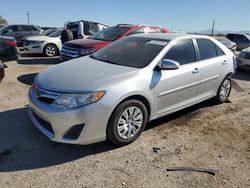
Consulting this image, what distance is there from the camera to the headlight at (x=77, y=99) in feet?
10.9

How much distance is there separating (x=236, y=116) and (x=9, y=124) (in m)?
4.18

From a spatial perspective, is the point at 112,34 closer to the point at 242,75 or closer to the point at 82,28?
the point at 82,28

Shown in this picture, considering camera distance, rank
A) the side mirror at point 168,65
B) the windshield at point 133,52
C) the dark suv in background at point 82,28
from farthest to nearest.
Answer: the dark suv in background at point 82,28 < the windshield at point 133,52 < the side mirror at point 168,65

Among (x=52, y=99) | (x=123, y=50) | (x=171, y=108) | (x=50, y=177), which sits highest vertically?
(x=123, y=50)

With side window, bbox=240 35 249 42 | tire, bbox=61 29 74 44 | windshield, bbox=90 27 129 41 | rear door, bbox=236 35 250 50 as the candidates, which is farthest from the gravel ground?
side window, bbox=240 35 249 42

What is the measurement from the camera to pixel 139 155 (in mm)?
3617

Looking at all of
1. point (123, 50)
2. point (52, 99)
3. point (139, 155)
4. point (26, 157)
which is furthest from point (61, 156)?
point (123, 50)

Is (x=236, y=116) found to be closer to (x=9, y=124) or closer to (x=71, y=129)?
(x=71, y=129)

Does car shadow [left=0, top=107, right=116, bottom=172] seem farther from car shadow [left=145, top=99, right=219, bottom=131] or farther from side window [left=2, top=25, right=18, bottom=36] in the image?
side window [left=2, top=25, right=18, bottom=36]

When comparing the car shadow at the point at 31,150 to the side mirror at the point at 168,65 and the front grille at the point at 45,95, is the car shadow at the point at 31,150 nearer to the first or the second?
the front grille at the point at 45,95

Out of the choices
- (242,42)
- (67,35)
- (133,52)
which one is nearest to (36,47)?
(67,35)

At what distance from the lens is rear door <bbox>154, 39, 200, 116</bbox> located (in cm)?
410

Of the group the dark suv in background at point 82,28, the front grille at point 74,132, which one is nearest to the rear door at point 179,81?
the front grille at point 74,132

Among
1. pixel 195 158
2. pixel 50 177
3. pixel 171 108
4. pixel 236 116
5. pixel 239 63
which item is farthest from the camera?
pixel 239 63
